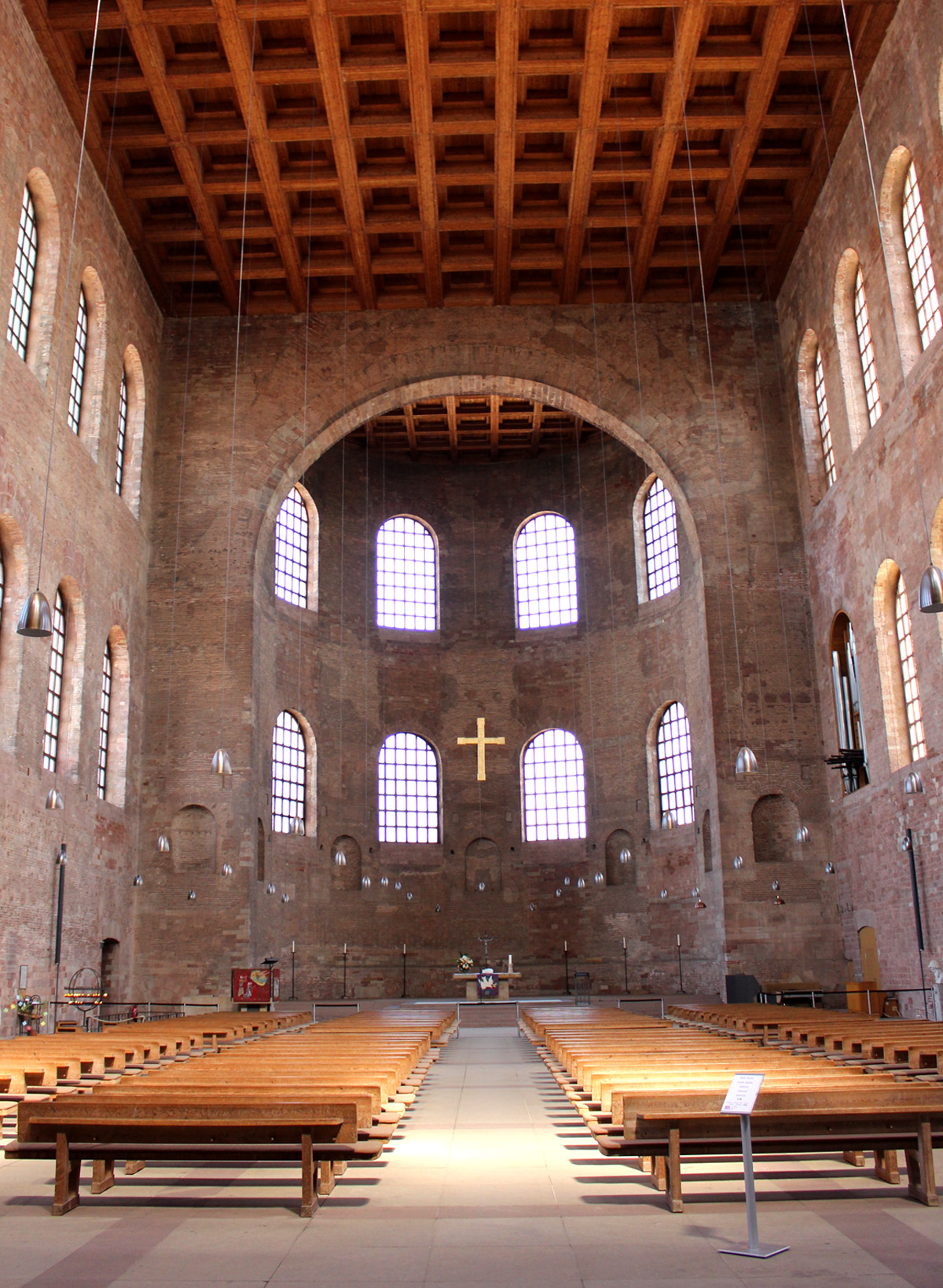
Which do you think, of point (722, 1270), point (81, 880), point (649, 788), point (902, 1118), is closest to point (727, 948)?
point (649, 788)

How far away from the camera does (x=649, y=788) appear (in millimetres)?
30062

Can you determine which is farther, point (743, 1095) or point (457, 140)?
point (457, 140)

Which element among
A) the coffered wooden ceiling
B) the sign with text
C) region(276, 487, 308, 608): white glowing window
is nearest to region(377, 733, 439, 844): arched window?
region(276, 487, 308, 608): white glowing window

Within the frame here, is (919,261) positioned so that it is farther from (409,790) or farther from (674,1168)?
(409,790)

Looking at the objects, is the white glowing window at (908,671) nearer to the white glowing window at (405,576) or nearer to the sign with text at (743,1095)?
the sign with text at (743,1095)

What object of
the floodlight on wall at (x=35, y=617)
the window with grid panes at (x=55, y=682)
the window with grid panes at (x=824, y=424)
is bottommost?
the floodlight on wall at (x=35, y=617)

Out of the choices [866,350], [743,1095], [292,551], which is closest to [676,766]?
[292,551]

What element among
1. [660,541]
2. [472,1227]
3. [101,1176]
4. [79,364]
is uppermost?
[79,364]

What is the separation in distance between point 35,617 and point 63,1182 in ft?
21.7

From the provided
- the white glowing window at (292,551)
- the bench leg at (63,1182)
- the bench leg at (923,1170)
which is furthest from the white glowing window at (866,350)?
the bench leg at (63,1182)

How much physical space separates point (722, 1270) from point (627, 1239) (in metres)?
0.67

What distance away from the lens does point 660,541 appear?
31.0m

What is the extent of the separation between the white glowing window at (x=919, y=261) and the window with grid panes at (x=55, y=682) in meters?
15.1

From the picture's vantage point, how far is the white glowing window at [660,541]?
99.3 ft
